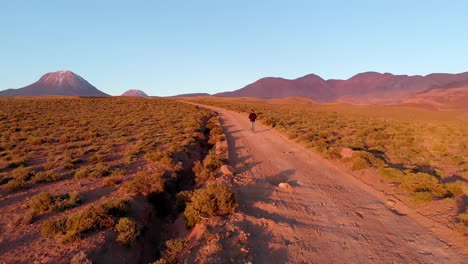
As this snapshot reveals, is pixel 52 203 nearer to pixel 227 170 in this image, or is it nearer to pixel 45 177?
pixel 45 177

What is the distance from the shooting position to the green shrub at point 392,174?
11977mm

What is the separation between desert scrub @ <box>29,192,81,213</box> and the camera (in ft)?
29.8

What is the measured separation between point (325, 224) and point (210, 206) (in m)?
3.36

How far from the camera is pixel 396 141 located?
70.6 feet

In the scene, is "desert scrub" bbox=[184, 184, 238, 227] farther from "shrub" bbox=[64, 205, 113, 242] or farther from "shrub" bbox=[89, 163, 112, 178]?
"shrub" bbox=[89, 163, 112, 178]

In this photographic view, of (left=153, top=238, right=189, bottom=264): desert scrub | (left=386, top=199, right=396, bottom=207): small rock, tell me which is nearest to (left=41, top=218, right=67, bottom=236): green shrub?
(left=153, top=238, right=189, bottom=264): desert scrub

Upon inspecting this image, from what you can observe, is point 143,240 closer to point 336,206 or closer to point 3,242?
point 3,242

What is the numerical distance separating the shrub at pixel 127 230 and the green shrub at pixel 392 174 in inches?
407

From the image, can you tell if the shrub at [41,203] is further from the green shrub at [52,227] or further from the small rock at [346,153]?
the small rock at [346,153]

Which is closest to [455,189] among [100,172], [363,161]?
[363,161]

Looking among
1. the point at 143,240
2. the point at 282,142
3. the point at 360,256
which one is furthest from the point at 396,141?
the point at 143,240

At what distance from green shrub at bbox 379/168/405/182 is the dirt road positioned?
1429mm

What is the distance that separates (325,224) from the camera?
810cm

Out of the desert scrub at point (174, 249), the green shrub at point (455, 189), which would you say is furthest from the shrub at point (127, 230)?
the green shrub at point (455, 189)
